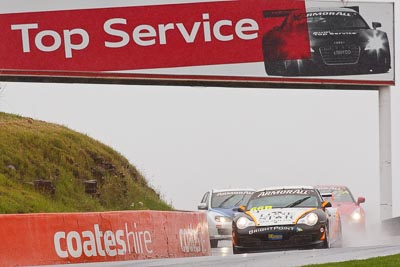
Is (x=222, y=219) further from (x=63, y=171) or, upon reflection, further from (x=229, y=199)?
(x=63, y=171)

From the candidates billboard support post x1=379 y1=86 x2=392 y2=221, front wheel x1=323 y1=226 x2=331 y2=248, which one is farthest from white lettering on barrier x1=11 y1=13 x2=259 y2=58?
front wheel x1=323 y1=226 x2=331 y2=248

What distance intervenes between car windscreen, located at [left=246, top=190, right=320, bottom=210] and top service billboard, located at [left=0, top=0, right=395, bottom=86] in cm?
1368

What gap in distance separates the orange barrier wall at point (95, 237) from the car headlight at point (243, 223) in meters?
1.74

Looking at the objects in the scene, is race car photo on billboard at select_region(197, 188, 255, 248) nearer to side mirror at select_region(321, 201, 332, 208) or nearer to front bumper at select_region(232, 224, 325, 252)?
side mirror at select_region(321, 201, 332, 208)

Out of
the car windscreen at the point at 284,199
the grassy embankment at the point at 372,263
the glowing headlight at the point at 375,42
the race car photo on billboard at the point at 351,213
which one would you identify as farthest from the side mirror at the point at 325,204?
the glowing headlight at the point at 375,42

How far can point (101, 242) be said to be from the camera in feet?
64.0

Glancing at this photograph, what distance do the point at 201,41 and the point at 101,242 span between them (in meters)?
16.6

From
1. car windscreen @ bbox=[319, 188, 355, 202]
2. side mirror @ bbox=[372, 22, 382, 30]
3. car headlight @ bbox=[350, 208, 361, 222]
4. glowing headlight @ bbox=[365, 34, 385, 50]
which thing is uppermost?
side mirror @ bbox=[372, 22, 382, 30]

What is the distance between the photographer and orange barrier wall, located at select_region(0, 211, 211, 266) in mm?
17469

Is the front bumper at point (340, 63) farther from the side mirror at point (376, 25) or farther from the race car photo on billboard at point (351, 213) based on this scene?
the race car photo on billboard at point (351, 213)

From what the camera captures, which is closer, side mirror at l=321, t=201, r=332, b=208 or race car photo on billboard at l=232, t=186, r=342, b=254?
race car photo on billboard at l=232, t=186, r=342, b=254

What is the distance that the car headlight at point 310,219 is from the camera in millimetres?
20141

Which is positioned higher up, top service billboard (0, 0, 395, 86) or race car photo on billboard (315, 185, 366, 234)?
top service billboard (0, 0, 395, 86)

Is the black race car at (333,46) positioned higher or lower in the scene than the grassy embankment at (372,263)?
higher
